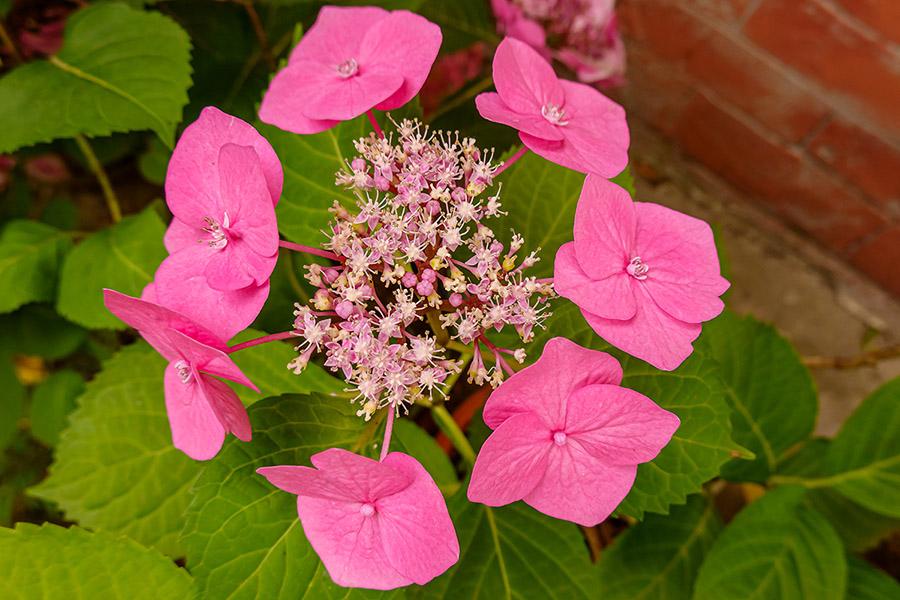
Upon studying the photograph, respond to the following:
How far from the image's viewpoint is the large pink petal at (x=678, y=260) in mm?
484

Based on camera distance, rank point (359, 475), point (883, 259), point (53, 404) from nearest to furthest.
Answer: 1. point (359, 475)
2. point (53, 404)
3. point (883, 259)

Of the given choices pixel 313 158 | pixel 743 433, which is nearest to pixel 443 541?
pixel 313 158

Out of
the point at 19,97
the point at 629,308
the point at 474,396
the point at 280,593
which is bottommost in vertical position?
the point at 474,396

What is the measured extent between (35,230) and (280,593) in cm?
61

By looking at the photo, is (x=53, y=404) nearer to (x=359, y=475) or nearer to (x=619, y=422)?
(x=359, y=475)

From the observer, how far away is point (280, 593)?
21.0 inches

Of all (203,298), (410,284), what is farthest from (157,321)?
(410,284)

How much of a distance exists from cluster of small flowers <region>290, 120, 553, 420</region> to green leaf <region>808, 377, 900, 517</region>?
54 cm

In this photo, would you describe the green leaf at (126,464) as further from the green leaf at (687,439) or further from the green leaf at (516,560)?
the green leaf at (687,439)

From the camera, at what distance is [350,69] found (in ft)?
1.78

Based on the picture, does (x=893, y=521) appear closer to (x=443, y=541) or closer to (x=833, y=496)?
(x=833, y=496)

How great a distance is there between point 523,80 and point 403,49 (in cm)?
9

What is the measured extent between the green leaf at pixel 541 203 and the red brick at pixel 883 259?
958 mm

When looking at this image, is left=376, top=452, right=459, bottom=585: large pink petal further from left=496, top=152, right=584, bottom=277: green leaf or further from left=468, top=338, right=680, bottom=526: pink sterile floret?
left=496, top=152, right=584, bottom=277: green leaf
